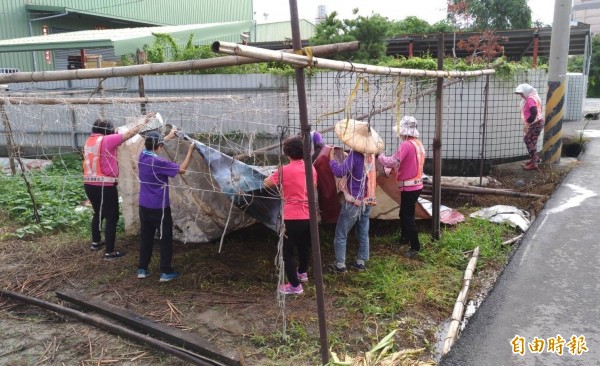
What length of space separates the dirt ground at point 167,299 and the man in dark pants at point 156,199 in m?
0.20

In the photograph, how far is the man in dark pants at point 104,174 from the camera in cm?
553

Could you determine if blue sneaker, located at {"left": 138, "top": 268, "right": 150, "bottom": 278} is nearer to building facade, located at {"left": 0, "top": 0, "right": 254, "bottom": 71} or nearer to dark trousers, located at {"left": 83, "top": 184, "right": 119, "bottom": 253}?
dark trousers, located at {"left": 83, "top": 184, "right": 119, "bottom": 253}

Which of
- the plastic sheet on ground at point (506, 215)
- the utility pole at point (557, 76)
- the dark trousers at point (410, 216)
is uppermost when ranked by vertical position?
the utility pole at point (557, 76)

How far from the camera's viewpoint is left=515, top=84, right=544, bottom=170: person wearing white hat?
8.64m

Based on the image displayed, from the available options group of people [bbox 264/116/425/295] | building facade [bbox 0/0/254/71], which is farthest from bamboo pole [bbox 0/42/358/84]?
building facade [bbox 0/0/254/71]

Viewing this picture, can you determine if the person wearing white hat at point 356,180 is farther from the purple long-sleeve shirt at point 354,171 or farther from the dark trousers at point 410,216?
the dark trousers at point 410,216

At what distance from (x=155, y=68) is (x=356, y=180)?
218 cm

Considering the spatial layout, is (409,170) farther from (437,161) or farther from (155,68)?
(155,68)

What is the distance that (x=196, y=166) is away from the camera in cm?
529

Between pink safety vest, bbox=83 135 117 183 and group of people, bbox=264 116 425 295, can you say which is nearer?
group of people, bbox=264 116 425 295

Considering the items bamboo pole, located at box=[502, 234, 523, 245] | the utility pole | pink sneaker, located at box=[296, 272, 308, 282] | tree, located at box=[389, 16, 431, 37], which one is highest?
tree, located at box=[389, 16, 431, 37]

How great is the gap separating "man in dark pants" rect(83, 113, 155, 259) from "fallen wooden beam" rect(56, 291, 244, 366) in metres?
1.20

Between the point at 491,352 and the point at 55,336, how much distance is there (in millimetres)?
3479

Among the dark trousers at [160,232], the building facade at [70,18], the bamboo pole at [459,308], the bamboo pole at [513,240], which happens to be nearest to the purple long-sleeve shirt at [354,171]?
the bamboo pole at [459,308]
